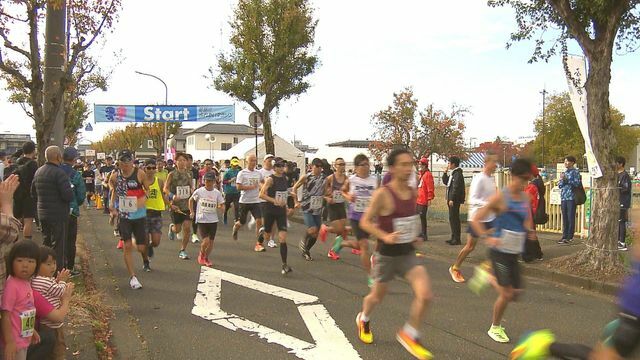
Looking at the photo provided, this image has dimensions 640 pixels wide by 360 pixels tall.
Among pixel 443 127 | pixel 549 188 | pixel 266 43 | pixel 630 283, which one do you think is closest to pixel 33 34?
pixel 630 283

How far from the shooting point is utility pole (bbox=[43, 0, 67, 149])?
6531mm

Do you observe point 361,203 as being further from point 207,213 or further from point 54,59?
point 54,59

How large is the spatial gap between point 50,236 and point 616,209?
797cm

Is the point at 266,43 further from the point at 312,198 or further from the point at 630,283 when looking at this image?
the point at 630,283

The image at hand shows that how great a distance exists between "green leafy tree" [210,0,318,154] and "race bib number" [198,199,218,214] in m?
13.6

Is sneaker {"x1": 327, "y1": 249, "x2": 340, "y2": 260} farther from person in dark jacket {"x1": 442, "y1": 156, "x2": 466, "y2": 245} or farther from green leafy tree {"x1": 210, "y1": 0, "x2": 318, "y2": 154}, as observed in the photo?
green leafy tree {"x1": 210, "y1": 0, "x2": 318, "y2": 154}

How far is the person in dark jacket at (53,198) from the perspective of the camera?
21.5ft

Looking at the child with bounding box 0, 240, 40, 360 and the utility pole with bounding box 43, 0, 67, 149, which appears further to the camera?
the utility pole with bounding box 43, 0, 67, 149

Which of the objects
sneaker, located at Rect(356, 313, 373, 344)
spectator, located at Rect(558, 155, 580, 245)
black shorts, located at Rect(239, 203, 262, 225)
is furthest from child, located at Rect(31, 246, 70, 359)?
spectator, located at Rect(558, 155, 580, 245)

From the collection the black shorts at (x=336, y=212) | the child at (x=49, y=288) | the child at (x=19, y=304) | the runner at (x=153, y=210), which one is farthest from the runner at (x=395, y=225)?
the runner at (x=153, y=210)

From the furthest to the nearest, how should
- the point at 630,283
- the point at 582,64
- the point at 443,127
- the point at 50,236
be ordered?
1. the point at 443,127
2. the point at 582,64
3. the point at 50,236
4. the point at 630,283

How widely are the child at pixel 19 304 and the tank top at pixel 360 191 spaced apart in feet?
16.6

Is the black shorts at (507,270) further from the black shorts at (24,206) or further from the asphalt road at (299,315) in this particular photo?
the black shorts at (24,206)

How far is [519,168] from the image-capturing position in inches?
200
